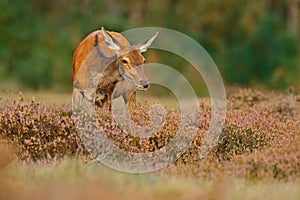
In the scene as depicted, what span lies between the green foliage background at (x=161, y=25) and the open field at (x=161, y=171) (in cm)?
1842

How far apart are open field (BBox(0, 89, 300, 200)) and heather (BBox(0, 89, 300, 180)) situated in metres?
0.01

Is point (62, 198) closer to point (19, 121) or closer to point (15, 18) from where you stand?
point (19, 121)

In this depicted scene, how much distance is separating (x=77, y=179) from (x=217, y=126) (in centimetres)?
404

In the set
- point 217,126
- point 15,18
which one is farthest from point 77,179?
point 15,18

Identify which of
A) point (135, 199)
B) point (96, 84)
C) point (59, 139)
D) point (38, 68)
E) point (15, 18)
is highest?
point (15, 18)

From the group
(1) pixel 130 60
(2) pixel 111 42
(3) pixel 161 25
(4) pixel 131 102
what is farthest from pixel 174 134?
(3) pixel 161 25

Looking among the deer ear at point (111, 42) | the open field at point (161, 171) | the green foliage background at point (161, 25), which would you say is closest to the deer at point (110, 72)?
the deer ear at point (111, 42)

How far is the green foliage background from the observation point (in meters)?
33.2

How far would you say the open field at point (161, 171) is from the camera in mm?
7812

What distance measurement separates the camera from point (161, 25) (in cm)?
3734

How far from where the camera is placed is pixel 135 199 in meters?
7.53

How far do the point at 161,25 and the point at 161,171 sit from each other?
2803 cm

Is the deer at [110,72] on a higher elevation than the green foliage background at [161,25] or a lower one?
lower

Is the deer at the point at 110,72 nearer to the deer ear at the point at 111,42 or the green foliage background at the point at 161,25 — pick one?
the deer ear at the point at 111,42
